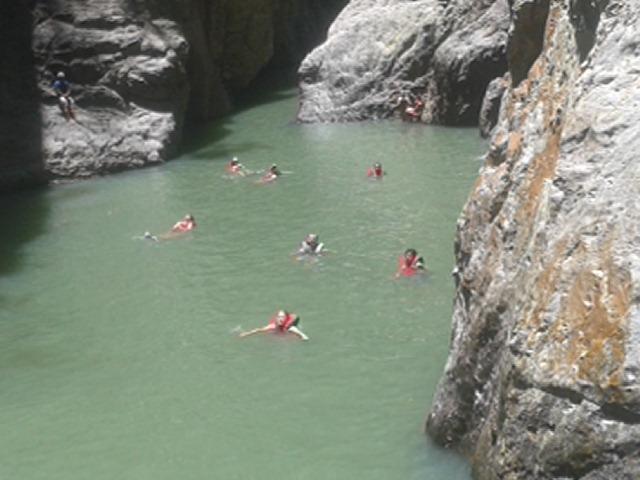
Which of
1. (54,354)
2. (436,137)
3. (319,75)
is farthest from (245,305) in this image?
(319,75)

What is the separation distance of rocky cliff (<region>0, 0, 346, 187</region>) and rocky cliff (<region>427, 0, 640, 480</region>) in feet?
64.3

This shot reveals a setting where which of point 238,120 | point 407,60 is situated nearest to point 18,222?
point 238,120

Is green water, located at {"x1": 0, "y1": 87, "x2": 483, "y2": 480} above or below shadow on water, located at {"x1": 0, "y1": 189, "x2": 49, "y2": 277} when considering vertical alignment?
above

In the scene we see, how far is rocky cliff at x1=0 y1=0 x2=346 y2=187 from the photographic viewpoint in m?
27.6

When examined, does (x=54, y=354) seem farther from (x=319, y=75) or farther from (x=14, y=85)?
(x=319, y=75)

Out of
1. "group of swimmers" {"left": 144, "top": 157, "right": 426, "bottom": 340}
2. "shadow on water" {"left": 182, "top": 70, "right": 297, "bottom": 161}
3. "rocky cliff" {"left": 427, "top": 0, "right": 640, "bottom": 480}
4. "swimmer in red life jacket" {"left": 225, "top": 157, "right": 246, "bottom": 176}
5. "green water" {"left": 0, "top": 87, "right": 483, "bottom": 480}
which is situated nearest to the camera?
"rocky cliff" {"left": 427, "top": 0, "right": 640, "bottom": 480}

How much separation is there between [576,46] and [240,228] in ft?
43.5

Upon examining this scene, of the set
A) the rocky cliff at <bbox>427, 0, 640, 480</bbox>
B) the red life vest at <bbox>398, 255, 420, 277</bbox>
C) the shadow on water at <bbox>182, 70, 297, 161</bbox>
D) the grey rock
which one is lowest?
the shadow on water at <bbox>182, 70, 297, 161</bbox>

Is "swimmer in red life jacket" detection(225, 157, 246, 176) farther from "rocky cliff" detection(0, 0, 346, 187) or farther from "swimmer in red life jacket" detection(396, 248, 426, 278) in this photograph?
"swimmer in red life jacket" detection(396, 248, 426, 278)

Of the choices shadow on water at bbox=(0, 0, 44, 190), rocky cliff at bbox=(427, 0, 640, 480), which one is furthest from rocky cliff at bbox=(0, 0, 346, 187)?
rocky cliff at bbox=(427, 0, 640, 480)

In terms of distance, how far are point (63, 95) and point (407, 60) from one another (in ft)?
36.1

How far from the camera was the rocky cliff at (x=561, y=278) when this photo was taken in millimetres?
6785

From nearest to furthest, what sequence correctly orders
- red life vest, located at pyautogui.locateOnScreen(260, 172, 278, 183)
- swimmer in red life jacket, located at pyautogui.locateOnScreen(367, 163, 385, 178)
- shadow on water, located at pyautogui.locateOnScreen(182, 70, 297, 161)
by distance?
swimmer in red life jacket, located at pyautogui.locateOnScreen(367, 163, 385, 178)
red life vest, located at pyautogui.locateOnScreen(260, 172, 278, 183)
shadow on water, located at pyautogui.locateOnScreen(182, 70, 297, 161)

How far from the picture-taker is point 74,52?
29406mm
